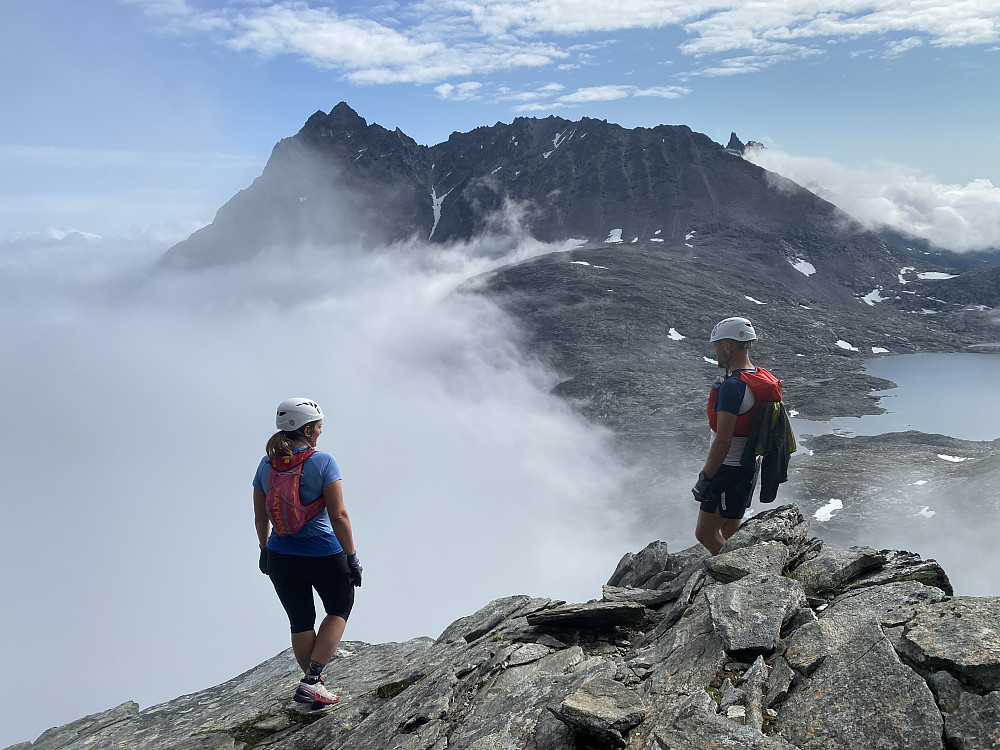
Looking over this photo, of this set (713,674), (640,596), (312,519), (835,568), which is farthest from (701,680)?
(312,519)

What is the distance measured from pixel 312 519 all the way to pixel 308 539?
1.04 feet

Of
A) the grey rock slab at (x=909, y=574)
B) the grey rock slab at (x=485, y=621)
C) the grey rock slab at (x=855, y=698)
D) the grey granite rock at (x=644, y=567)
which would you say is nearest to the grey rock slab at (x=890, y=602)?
the grey rock slab at (x=855, y=698)

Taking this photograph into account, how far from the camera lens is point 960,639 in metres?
5.79

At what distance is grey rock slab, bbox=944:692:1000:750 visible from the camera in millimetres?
4809

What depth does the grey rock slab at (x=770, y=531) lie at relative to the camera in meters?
10.1

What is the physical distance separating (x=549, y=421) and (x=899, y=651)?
494 ft

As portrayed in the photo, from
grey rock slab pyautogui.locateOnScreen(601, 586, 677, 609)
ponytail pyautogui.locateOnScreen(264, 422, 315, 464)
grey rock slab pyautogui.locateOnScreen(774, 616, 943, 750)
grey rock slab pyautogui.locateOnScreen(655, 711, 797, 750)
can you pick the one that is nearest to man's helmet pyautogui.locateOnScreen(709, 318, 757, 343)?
grey rock slab pyautogui.locateOnScreen(601, 586, 677, 609)

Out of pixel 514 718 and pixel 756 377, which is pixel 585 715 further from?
pixel 756 377

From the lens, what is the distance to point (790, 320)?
176250 mm

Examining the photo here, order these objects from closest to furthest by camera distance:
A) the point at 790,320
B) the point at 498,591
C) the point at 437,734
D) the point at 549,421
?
the point at 437,734 → the point at 498,591 → the point at 549,421 → the point at 790,320

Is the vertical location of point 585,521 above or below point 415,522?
above

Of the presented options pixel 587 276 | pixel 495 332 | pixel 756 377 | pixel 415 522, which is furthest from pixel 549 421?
pixel 756 377

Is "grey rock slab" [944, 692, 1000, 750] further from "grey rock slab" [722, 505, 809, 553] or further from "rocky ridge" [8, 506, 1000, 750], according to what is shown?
"grey rock slab" [722, 505, 809, 553]

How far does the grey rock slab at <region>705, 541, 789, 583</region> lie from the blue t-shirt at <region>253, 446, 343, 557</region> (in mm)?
5325
